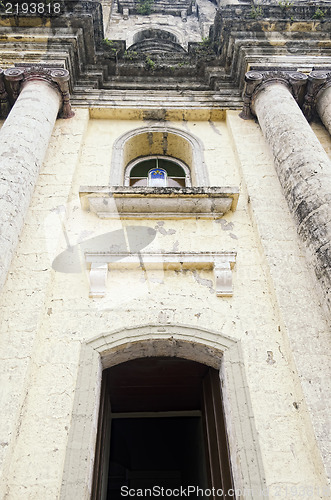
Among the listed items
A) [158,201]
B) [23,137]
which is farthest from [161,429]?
[23,137]

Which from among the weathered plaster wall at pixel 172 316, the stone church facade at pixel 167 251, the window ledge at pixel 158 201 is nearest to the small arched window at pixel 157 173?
the stone church facade at pixel 167 251

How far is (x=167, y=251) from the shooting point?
203 inches

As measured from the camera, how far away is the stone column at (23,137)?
473cm

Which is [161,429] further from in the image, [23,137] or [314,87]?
[314,87]

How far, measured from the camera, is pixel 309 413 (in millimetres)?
3678

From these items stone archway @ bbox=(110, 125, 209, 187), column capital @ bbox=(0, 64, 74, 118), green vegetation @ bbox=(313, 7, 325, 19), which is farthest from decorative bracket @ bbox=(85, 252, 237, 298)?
green vegetation @ bbox=(313, 7, 325, 19)

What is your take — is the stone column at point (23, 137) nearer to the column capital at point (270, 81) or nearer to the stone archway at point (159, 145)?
the stone archway at point (159, 145)

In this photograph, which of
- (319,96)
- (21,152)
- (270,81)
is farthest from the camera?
(319,96)

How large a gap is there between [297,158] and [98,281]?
3.15 metres

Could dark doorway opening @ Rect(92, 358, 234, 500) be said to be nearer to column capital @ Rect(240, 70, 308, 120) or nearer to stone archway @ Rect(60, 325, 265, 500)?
stone archway @ Rect(60, 325, 265, 500)

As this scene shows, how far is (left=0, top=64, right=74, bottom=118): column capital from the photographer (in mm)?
7008

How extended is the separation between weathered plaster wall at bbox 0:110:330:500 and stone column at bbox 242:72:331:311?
13.1 inches

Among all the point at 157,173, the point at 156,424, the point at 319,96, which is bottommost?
the point at 156,424

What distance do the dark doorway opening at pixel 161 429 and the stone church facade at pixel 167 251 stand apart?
5cm
